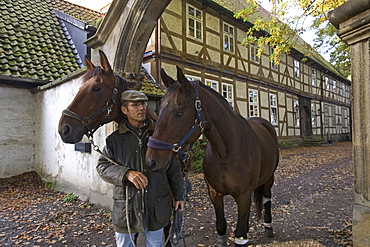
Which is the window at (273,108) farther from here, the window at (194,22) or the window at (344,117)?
the window at (344,117)

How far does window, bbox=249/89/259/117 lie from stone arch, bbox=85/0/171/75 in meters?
10.6

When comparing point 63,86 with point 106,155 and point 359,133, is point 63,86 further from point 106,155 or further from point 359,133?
point 359,133

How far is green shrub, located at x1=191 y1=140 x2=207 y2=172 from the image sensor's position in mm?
8484

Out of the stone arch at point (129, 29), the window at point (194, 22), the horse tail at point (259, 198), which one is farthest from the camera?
the window at point (194, 22)

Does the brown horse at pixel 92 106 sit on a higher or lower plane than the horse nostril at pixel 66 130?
higher

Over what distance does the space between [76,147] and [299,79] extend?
18301 millimetres

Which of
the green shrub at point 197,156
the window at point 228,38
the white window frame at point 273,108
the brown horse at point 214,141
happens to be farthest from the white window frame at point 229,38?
the brown horse at point 214,141

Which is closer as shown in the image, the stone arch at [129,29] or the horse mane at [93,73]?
the horse mane at [93,73]

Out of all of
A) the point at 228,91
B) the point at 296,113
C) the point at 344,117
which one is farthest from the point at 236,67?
the point at 344,117

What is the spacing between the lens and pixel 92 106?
2184mm

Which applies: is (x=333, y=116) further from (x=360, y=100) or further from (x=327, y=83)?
(x=360, y=100)

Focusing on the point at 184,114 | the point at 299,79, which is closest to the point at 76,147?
the point at 184,114

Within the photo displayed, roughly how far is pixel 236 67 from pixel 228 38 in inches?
61.2

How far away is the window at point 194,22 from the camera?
10406 mm
